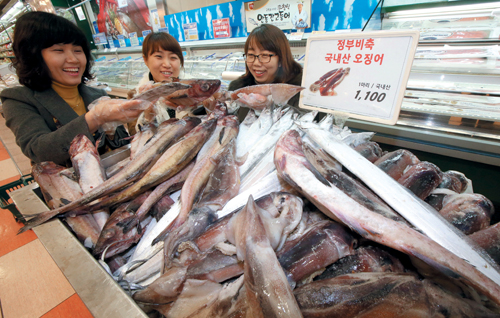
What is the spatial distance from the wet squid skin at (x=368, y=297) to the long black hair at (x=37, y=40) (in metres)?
2.57

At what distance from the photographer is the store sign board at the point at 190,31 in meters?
4.42

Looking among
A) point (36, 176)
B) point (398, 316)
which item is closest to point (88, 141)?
point (36, 176)

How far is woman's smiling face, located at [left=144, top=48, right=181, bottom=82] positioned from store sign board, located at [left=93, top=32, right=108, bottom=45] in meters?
6.02

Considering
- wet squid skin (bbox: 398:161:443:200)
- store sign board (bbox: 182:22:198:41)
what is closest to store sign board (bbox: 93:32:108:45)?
Result: store sign board (bbox: 182:22:198:41)

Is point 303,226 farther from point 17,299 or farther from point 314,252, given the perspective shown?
point 17,299

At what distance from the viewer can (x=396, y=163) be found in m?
1.14

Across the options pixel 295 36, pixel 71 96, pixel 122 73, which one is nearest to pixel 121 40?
pixel 122 73

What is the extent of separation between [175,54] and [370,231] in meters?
2.96

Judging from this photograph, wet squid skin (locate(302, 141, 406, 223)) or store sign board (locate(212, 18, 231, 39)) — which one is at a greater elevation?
store sign board (locate(212, 18, 231, 39))

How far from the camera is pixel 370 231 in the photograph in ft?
2.31

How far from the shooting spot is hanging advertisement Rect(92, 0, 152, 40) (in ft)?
18.2

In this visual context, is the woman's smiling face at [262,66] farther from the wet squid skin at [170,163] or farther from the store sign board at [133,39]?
the store sign board at [133,39]

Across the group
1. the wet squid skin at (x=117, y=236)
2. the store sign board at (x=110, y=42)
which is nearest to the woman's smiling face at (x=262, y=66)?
the wet squid skin at (x=117, y=236)

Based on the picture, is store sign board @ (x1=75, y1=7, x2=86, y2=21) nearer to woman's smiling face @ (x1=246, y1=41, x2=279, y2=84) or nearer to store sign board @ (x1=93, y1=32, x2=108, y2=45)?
store sign board @ (x1=93, y1=32, x2=108, y2=45)
